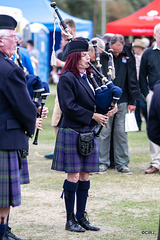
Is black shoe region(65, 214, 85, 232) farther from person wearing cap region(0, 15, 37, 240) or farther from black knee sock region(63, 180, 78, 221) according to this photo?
person wearing cap region(0, 15, 37, 240)

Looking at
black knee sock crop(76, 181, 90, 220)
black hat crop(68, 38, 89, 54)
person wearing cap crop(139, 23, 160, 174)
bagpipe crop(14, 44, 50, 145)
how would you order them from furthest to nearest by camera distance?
person wearing cap crop(139, 23, 160, 174), black knee sock crop(76, 181, 90, 220), bagpipe crop(14, 44, 50, 145), black hat crop(68, 38, 89, 54)

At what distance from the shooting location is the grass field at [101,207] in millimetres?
5023

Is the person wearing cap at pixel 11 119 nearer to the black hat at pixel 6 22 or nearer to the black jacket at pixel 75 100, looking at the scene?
the black hat at pixel 6 22

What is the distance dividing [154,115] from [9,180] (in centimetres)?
138

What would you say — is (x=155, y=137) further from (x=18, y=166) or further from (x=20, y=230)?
(x=20, y=230)

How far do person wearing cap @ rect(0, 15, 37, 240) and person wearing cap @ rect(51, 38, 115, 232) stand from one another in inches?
32.5

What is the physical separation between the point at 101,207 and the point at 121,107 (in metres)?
2.43

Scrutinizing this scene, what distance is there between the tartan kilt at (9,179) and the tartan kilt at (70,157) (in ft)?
2.94

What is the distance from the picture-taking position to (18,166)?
4.25 meters

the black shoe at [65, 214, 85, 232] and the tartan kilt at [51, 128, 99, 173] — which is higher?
the tartan kilt at [51, 128, 99, 173]

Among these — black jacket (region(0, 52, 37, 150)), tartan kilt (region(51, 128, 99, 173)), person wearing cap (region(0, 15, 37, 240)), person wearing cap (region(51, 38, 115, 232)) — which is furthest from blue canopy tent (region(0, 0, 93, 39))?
black jacket (region(0, 52, 37, 150))

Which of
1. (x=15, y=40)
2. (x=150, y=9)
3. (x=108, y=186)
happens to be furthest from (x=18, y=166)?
(x=150, y=9)

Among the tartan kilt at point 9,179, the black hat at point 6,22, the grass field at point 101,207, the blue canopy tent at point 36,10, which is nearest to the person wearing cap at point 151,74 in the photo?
the grass field at point 101,207

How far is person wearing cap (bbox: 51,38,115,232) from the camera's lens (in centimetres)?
496
